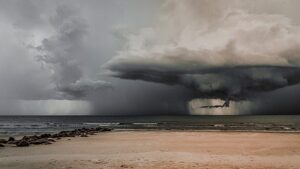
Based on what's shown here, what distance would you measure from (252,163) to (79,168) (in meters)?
10.7

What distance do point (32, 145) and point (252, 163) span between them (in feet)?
73.5

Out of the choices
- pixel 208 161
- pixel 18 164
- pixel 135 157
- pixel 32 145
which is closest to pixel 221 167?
pixel 208 161

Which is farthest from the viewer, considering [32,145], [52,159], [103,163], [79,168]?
[32,145]

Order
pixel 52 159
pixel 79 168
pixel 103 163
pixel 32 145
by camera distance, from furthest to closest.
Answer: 1. pixel 32 145
2. pixel 52 159
3. pixel 103 163
4. pixel 79 168

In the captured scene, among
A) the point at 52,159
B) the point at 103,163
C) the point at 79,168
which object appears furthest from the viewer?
the point at 52,159

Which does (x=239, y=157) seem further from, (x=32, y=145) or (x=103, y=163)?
(x=32, y=145)

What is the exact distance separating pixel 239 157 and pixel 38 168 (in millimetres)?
13817

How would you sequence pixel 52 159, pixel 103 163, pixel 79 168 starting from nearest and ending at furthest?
pixel 79 168
pixel 103 163
pixel 52 159

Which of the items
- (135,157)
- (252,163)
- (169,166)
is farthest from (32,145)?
(252,163)

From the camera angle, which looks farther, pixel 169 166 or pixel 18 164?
pixel 18 164

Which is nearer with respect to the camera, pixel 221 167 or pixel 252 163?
pixel 221 167

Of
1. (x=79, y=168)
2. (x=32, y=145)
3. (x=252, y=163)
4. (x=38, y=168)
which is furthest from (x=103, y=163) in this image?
(x=32, y=145)

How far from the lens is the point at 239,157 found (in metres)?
26.3

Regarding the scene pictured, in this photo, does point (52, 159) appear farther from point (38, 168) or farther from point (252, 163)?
point (252, 163)
